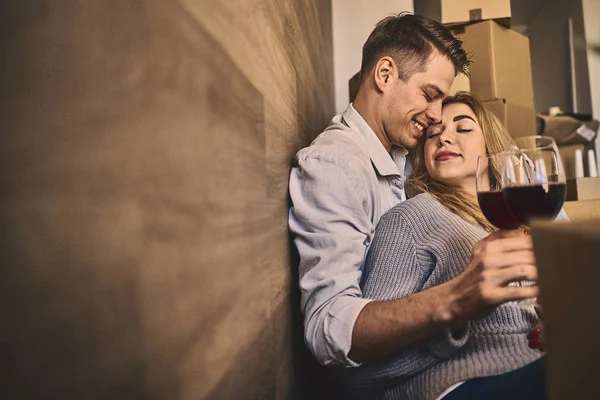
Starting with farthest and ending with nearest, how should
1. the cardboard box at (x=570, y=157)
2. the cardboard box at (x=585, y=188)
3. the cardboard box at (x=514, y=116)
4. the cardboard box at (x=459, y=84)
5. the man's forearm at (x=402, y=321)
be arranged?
1. the cardboard box at (x=570, y=157)
2. the cardboard box at (x=585, y=188)
3. the cardboard box at (x=514, y=116)
4. the cardboard box at (x=459, y=84)
5. the man's forearm at (x=402, y=321)

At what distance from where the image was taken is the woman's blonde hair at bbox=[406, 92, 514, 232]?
1.27 m

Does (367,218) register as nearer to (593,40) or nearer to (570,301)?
(570,301)

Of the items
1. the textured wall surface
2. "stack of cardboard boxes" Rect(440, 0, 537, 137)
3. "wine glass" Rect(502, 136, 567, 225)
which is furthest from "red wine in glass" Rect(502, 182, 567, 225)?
"stack of cardboard boxes" Rect(440, 0, 537, 137)

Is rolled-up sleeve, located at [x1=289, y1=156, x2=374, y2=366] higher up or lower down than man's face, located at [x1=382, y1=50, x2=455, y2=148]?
lower down

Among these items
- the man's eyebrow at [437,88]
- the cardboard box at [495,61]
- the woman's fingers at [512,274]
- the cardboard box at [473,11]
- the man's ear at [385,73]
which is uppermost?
the cardboard box at [473,11]

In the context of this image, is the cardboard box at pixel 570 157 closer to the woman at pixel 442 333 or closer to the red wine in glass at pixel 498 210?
the woman at pixel 442 333

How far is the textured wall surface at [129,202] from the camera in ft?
0.97

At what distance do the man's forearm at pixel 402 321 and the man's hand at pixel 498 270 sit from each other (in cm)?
7

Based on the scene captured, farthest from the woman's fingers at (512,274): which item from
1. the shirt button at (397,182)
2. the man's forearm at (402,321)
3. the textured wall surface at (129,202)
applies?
the shirt button at (397,182)

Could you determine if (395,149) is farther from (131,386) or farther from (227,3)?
(131,386)

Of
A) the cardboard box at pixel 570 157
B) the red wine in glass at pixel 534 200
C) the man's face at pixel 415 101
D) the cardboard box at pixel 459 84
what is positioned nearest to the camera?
the red wine in glass at pixel 534 200

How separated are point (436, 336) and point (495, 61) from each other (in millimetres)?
1671

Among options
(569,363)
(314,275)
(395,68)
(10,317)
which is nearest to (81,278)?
(10,317)

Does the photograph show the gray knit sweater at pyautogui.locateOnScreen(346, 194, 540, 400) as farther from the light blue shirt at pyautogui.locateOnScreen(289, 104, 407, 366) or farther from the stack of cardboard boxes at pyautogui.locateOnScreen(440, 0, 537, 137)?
the stack of cardboard boxes at pyautogui.locateOnScreen(440, 0, 537, 137)
